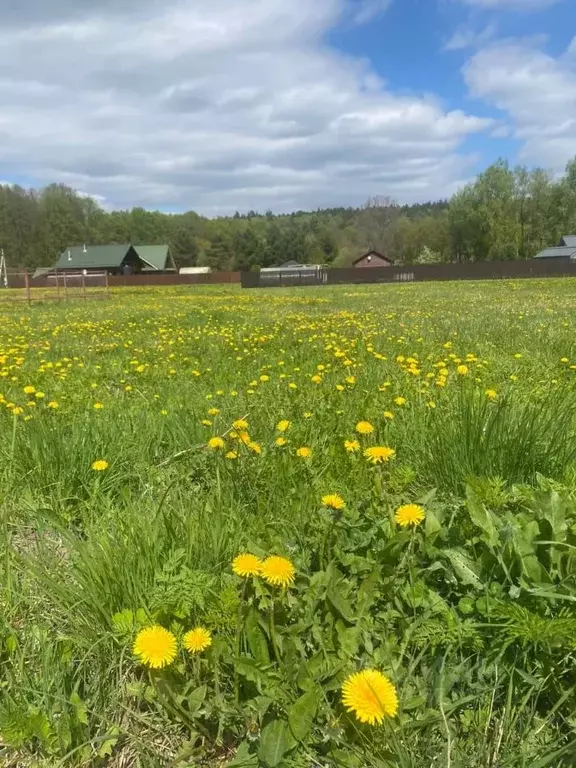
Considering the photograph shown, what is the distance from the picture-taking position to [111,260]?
7462cm

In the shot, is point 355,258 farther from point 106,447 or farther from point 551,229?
point 106,447

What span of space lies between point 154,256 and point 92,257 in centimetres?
918

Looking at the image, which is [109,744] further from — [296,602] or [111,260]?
[111,260]

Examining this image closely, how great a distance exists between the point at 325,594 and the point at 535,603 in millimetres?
549

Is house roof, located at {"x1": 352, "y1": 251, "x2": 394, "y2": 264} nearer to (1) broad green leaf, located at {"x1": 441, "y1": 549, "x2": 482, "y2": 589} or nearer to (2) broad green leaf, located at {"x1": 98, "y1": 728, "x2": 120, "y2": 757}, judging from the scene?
(1) broad green leaf, located at {"x1": 441, "y1": 549, "x2": 482, "y2": 589}

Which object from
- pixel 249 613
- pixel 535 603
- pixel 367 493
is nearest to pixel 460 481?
pixel 367 493

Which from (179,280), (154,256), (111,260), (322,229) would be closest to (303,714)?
(179,280)

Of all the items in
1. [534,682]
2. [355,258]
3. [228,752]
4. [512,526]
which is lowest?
[228,752]

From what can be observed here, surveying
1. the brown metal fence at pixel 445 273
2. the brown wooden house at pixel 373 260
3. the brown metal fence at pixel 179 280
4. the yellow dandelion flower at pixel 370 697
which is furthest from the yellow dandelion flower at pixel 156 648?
the brown wooden house at pixel 373 260

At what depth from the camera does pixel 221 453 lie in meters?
2.70

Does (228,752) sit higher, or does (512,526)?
(512,526)

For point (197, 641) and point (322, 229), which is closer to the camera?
point (197, 641)

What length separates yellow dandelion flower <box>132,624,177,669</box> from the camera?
1263mm

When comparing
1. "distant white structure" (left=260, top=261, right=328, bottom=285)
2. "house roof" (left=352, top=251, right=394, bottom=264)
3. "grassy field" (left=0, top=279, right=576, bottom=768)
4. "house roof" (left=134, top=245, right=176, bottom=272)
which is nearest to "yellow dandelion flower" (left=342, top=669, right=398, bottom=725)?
"grassy field" (left=0, top=279, right=576, bottom=768)
